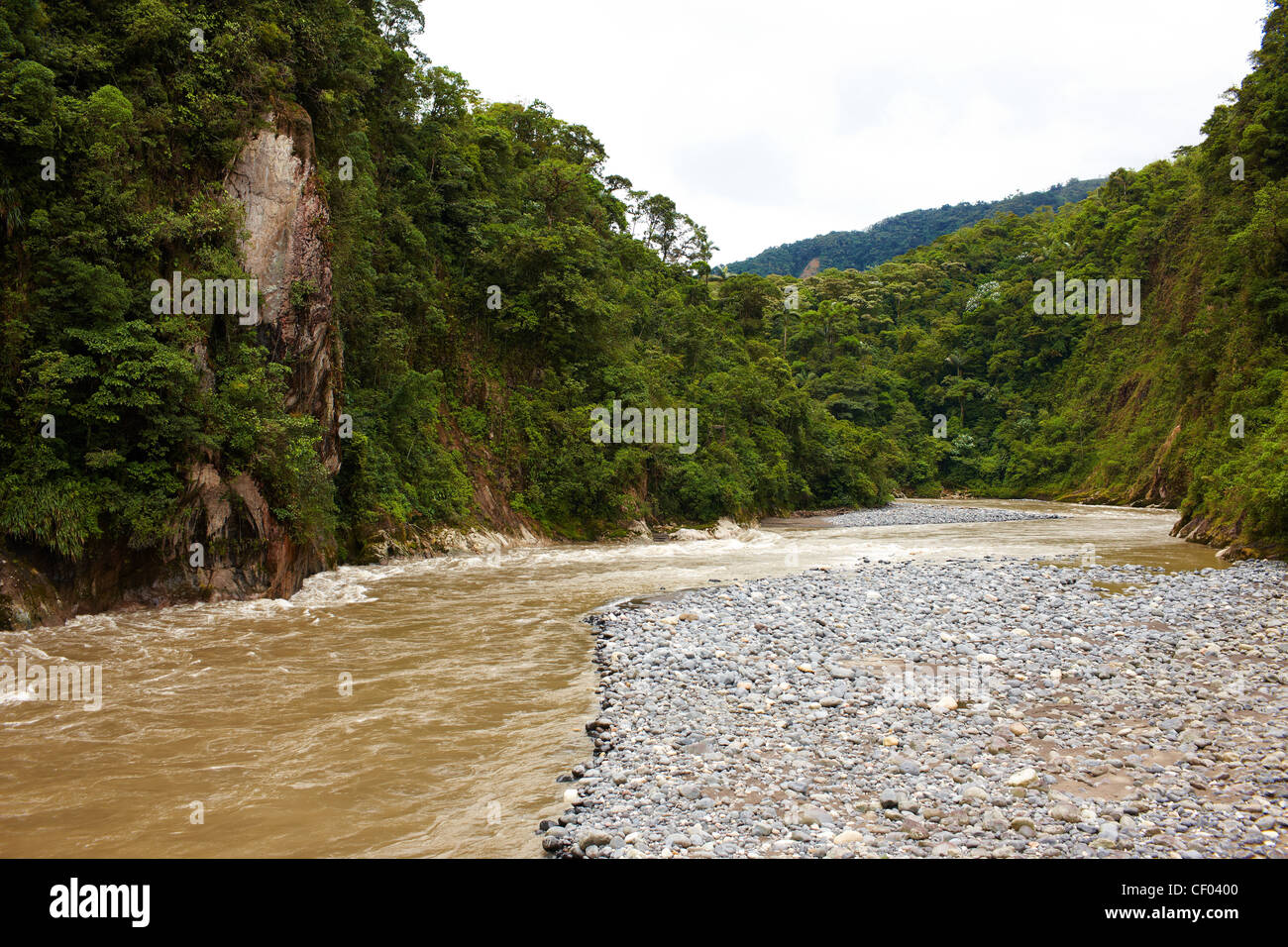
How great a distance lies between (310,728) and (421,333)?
20206mm

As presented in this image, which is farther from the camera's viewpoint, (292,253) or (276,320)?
(292,253)

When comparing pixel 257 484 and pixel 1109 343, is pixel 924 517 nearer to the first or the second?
pixel 1109 343

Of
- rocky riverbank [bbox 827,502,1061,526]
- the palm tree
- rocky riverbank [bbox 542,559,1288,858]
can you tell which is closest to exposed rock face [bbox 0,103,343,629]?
rocky riverbank [bbox 542,559,1288,858]

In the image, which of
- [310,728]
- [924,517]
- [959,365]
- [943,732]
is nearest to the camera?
[943,732]

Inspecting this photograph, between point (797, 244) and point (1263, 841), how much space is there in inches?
7202

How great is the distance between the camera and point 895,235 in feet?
526

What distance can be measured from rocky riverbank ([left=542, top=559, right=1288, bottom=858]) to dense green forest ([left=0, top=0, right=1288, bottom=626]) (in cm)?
863

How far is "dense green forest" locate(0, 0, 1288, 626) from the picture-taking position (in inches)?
466

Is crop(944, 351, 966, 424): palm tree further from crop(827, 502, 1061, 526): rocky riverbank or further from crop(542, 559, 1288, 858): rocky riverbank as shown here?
crop(542, 559, 1288, 858): rocky riverbank

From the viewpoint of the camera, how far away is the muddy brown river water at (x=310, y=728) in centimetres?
520

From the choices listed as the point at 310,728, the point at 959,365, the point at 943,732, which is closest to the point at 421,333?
the point at 310,728

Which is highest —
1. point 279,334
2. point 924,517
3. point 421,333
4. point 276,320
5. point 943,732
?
point 421,333
